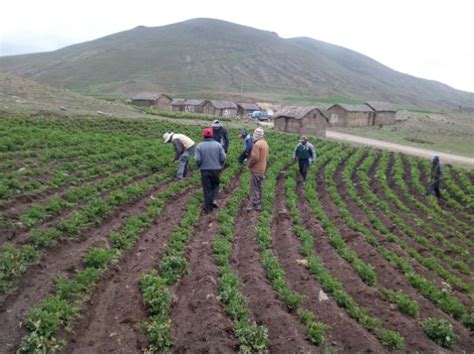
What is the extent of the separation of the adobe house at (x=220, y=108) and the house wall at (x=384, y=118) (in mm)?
26860

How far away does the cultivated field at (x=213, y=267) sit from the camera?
18.9ft

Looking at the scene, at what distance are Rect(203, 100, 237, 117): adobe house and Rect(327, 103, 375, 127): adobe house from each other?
71.3 feet

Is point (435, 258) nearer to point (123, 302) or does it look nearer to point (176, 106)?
point (123, 302)

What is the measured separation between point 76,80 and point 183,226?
17990 cm

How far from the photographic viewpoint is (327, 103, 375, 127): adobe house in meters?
60.5

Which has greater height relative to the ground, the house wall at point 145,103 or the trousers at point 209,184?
the trousers at point 209,184

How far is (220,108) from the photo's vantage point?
75.2 m

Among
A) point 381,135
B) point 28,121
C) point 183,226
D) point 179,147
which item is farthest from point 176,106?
point 183,226

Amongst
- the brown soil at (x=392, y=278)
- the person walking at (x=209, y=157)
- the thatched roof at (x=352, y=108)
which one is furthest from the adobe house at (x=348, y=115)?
the person walking at (x=209, y=157)

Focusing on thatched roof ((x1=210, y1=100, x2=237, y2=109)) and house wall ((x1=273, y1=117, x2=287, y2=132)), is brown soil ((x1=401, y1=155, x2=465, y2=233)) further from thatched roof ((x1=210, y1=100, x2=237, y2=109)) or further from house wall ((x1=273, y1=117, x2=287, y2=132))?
thatched roof ((x1=210, y1=100, x2=237, y2=109))

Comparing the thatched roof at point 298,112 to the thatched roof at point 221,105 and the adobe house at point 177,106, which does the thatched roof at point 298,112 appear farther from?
the adobe house at point 177,106

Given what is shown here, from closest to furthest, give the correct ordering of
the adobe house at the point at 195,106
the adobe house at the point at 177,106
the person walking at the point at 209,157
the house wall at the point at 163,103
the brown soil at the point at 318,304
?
the brown soil at the point at 318,304 < the person walking at the point at 209,157 < the house wall at the point at 163,103 < the adobe house at the point at 195,106 < the adobe house at the point at 177,106

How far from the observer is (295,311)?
6734 millimetres

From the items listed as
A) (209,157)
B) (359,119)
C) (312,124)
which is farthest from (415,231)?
(359,119)
